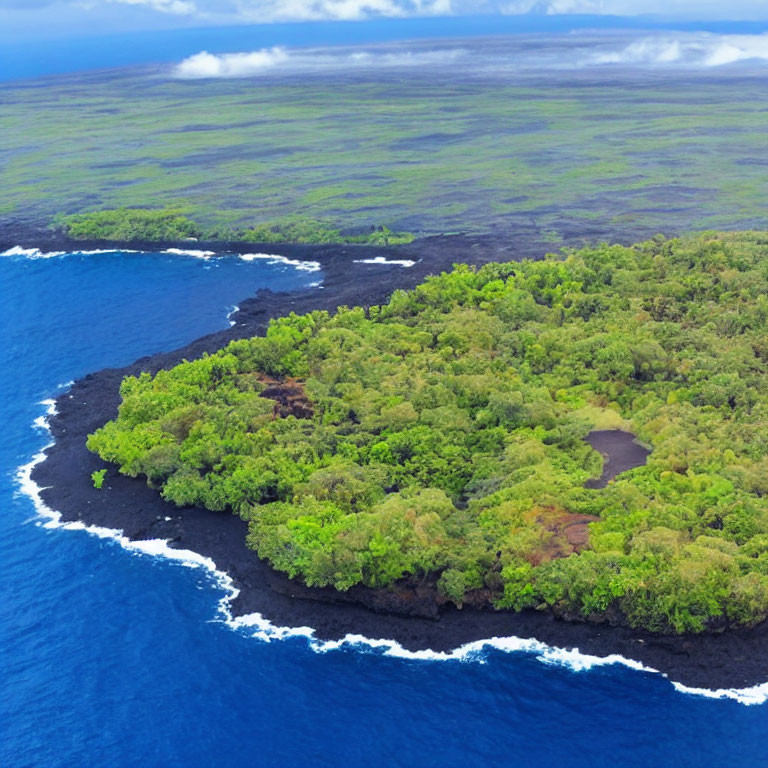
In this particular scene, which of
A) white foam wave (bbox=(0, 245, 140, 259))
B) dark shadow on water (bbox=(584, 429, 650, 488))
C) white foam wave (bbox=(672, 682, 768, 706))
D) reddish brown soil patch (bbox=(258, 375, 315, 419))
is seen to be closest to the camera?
white foam wave (bbox=(672, 682, 768, 706))

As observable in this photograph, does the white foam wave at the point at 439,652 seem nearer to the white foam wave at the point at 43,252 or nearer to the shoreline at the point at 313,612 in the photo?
the shoreline at the point at 313,612

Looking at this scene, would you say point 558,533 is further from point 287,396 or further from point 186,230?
point 186,230

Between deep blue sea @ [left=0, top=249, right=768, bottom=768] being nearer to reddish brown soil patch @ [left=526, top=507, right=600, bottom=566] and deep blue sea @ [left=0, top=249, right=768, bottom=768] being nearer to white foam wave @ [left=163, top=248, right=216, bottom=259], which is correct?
reddish brown soil patch @ [left=526, top=507, right=600, bottom=566]

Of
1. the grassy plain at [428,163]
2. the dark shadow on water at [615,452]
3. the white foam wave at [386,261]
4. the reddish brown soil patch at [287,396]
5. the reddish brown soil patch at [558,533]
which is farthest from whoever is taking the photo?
the grassy plain at [428,163]

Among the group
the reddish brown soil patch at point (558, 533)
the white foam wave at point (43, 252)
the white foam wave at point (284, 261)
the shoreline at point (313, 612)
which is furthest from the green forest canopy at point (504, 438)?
the white foam wave at point (43, 252)

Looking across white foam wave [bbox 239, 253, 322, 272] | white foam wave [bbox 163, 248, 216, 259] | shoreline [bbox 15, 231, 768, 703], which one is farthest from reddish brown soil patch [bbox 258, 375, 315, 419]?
white foam wave [bbox 163, 248, 216, 259]

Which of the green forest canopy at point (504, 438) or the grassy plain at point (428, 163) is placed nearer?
the green forest canopy at point (504, 438)
